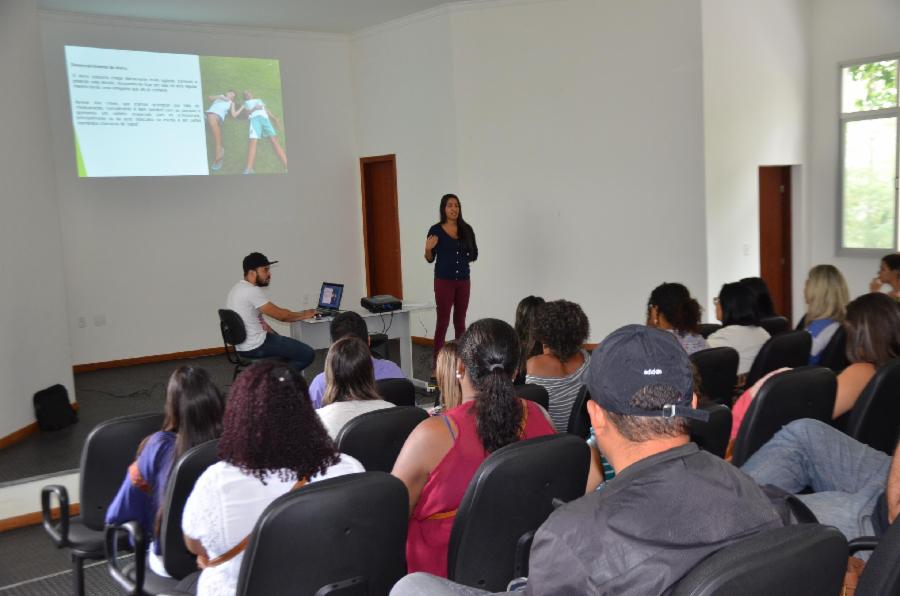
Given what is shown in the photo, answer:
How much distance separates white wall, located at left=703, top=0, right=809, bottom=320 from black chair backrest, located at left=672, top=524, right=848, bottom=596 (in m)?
6.25

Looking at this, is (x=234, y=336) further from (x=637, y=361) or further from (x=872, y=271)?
(x=872, y=271)

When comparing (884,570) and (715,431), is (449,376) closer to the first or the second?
(715,431)

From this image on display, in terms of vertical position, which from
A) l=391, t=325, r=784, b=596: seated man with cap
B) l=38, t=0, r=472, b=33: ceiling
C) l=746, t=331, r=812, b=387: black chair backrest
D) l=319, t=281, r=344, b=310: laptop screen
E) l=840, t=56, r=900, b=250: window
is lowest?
l=746, t=331, r=812, b=387: black chair backrest

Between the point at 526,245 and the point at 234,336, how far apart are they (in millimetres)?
3386

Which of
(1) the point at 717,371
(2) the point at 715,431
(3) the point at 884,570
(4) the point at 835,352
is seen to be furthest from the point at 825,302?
(3) the point at 884,570

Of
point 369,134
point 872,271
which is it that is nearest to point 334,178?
point 369,134

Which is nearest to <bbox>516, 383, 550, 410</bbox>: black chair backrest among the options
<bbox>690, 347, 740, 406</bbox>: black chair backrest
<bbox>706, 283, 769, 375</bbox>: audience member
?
<bbox>690, 347, 740, 406</bbox>: black chair backrest

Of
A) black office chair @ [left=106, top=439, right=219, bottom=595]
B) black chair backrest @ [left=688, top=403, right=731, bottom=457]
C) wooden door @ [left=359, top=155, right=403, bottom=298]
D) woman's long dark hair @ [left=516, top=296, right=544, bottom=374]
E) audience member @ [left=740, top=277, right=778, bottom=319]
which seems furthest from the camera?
wooden door @ [left=359, top=155, right=403, bottom=298]

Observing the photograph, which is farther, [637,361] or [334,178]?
[334,178]

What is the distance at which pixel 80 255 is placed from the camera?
796 centimetres

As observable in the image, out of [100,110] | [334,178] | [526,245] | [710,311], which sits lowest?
[710,311]

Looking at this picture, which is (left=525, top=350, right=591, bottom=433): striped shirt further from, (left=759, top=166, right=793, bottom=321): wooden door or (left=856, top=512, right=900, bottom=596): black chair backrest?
(left=759, top=166, right=793, bottom=321): wooden door

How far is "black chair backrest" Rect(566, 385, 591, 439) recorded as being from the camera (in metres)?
3.16

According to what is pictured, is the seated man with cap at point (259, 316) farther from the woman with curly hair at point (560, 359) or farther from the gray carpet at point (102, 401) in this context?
the woman with curly hair at point (560, 359)
